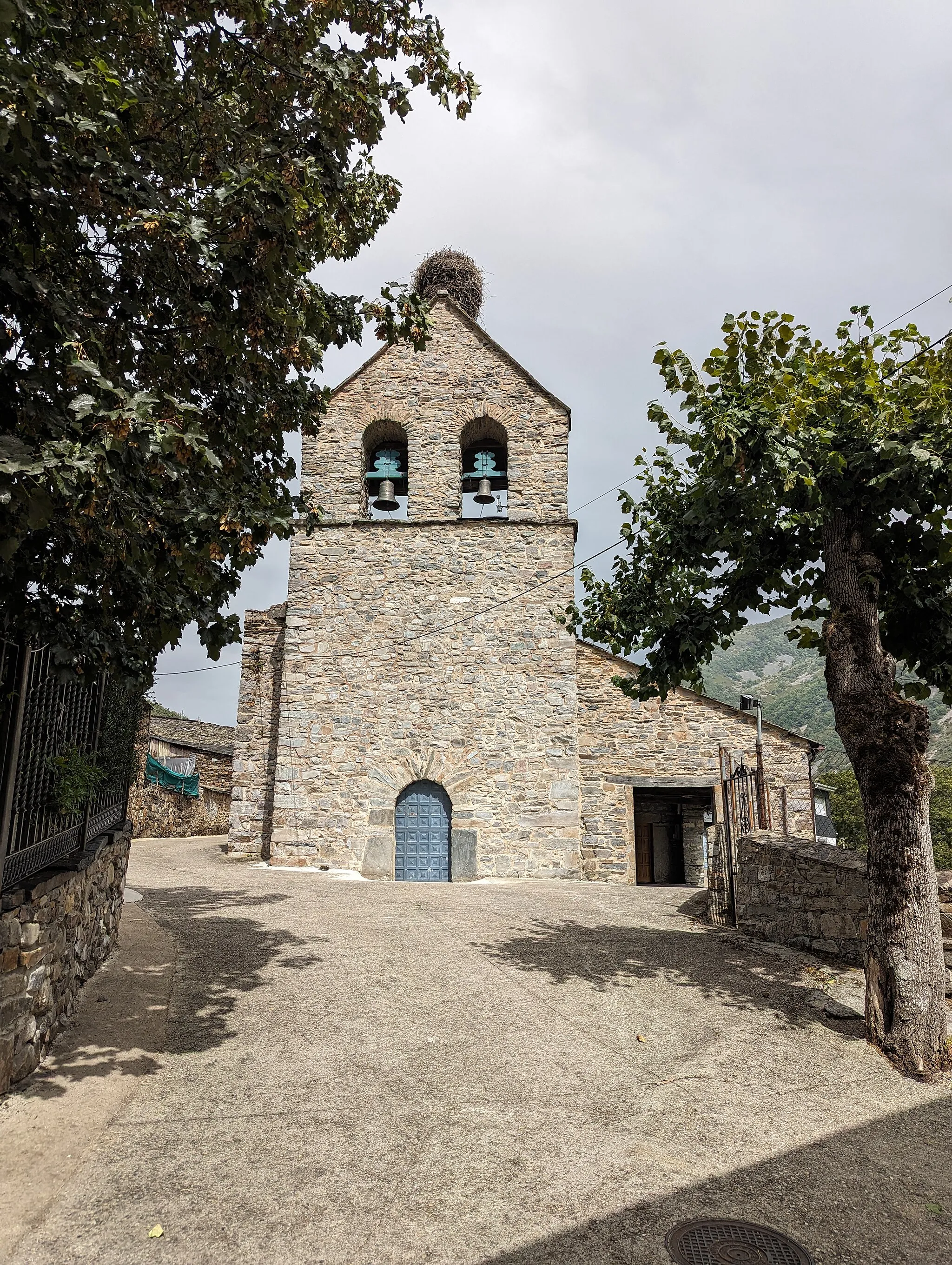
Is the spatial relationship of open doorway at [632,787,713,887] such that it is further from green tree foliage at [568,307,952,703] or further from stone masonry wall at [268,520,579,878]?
green tree foliage at [568,307,952,703]

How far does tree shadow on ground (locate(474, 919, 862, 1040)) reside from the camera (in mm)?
5883

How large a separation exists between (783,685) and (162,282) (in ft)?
406

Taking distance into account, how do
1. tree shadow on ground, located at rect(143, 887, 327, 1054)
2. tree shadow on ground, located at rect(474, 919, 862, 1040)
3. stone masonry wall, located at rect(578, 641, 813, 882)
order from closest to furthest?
tree shadow on ground, located at rect(143, 887, 327, 1054), tree shadow on ground, located at rect(474, 919, 862, 1040), stone masonry wall, located at rect(578, 641, 813, 882)

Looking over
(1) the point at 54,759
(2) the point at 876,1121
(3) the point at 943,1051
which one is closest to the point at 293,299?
(1) the point at 54,759

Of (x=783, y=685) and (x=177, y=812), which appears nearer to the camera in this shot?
(x=177, y=812)

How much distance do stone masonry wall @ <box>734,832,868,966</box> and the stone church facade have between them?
511 centimetres

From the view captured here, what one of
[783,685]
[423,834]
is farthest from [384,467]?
[783,685]

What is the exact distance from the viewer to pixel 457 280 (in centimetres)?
1692

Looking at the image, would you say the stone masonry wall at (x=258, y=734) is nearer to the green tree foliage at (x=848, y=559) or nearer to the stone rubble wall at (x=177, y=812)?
the stone rubble wall at (x=177, y=812)

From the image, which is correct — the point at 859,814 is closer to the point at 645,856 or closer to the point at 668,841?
the point at 668,841

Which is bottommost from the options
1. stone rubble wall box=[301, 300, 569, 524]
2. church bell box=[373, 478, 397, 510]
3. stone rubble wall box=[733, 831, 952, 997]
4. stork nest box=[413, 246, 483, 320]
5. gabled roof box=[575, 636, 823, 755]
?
stone rubble wall box=[733, 831, 952, 997]

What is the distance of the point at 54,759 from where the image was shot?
4508 millimetres

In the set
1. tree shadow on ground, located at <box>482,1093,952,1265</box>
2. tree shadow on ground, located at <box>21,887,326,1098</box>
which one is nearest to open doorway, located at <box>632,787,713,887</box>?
tree shadow on ground, located at <box>21,887,326,1098</box>

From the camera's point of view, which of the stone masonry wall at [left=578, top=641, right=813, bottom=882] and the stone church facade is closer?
the stone church facade
